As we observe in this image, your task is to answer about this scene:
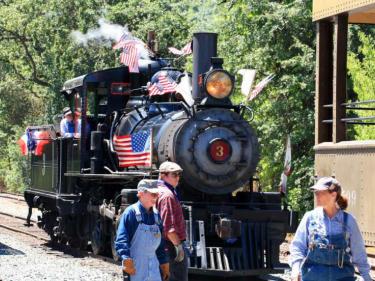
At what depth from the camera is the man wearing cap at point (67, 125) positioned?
16.6 m

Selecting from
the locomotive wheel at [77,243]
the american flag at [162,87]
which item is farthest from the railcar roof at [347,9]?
the locomotive wheel at [77,243]

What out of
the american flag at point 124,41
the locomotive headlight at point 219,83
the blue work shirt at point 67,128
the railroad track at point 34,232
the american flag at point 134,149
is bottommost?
the railroad track at point 34,232

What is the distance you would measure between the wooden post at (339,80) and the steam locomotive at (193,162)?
3.11 metres

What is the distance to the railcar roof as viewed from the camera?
877 cm

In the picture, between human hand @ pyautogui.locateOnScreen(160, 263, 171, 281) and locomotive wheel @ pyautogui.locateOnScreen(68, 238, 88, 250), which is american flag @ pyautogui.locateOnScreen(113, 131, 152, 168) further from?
human hand @ pyautogui.locateOnScreen(160, 263, 171, 281)

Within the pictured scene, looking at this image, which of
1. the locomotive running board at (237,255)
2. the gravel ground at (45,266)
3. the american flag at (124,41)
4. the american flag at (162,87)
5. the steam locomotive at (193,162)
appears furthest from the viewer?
the american flag at (124,41)

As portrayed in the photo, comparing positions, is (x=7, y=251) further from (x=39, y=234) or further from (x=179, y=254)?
(x=179, y=254)

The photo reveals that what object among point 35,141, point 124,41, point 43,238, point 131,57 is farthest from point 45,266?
point 35,141

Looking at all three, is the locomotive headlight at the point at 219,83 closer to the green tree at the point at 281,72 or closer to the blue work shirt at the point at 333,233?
the blue work shirt at the point at 333,233

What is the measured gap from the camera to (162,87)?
1424 centimetres

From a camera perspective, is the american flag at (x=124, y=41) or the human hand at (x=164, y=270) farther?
the american flag at (x=124, y=41)

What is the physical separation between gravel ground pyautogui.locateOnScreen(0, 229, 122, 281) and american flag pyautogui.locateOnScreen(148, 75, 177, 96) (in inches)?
109

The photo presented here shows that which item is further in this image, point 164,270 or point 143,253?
point 164,270

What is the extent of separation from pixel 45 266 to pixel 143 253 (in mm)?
6914
